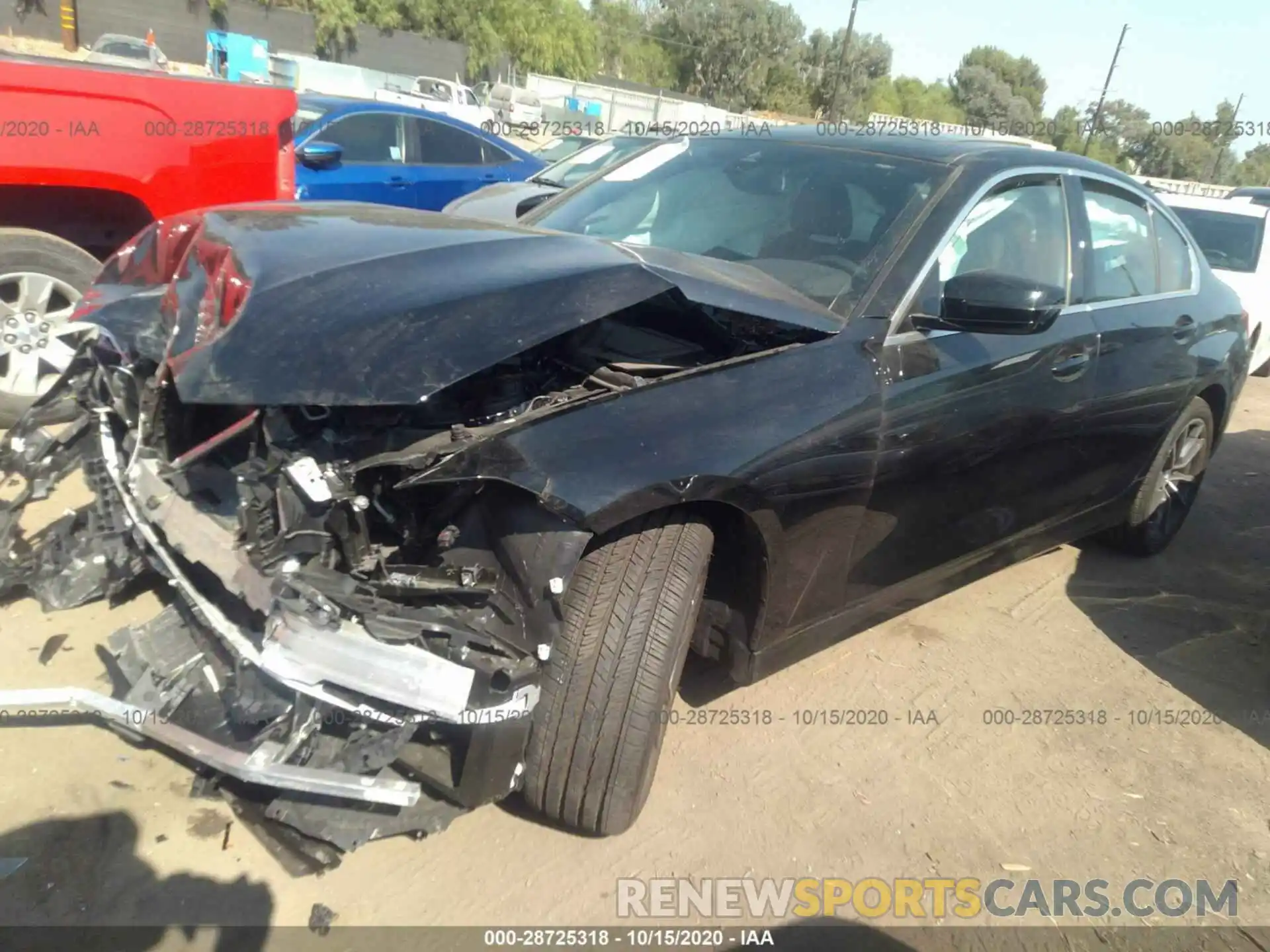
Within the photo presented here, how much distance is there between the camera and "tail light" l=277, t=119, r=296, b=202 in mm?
5043

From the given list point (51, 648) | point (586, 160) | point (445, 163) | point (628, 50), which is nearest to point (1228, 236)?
point (586, 160)

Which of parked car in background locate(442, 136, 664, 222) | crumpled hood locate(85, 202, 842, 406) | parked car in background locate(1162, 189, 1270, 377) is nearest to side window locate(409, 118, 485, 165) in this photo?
parked car in background locate(442, 136, 664, 222)

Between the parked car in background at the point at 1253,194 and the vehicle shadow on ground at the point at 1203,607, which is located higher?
the parked car in background at the point at 1253,194

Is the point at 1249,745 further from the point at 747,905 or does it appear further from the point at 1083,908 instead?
the point at 747,905

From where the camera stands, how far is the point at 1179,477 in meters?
4.80

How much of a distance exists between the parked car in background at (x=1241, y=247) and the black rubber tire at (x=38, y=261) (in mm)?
7945

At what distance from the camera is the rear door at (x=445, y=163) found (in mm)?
8453

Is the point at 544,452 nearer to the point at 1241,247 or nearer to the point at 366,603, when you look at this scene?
the point at 366,603

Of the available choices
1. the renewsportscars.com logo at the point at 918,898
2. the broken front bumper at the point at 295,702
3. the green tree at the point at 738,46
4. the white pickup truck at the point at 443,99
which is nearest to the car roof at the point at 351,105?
the broken front bumper at the point at 295,702

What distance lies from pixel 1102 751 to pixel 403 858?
2.38 meters

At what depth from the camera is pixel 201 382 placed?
87.0 inches

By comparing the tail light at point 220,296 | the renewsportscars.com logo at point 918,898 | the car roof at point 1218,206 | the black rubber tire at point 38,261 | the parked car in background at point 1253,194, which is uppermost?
the car roof at point 1218,206

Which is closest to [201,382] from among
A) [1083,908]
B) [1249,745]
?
[1083,908]

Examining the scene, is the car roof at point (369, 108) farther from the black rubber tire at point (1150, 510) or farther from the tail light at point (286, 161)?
the black rubber tire at point (1150, 510)
